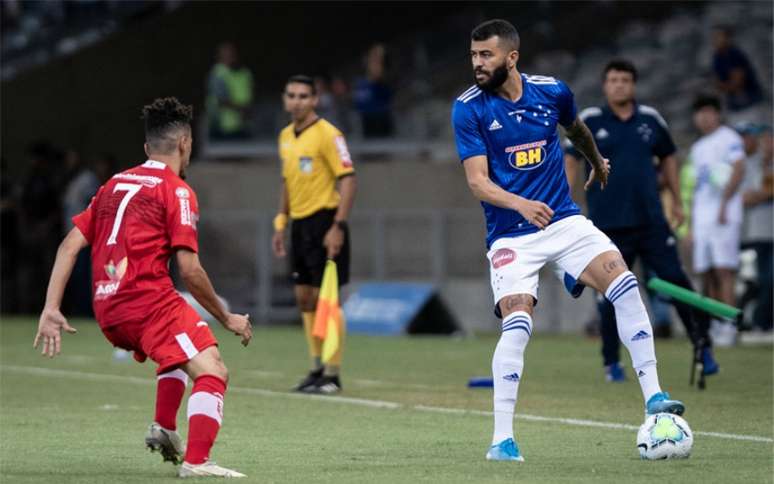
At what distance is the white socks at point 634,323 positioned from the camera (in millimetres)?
8734

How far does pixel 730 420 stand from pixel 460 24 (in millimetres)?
15592

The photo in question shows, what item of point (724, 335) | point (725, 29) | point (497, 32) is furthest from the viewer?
point (725, 29)

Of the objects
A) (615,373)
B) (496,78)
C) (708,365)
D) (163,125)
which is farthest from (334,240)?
(163,125)

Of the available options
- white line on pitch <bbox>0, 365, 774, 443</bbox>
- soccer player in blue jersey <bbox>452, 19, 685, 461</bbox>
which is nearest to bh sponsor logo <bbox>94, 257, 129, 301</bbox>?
soccer player in blue jersey <bbox>452, 19, 685, 461</bbox>

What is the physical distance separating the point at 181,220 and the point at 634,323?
277 centimetres

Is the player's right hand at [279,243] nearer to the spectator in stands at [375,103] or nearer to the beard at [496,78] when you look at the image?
the beard at [496,78]

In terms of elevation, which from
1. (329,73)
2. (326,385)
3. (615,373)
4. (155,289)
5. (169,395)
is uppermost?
(329,73)

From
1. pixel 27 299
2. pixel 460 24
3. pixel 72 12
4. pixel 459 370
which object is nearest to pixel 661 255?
pixel 459 370

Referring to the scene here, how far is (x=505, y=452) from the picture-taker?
27.0ft

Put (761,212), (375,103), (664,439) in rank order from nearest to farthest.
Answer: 1. (664,439)
2. (761,212)
3. (375,103)

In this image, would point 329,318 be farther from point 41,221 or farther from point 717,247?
point 41,221

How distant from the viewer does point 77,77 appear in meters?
27.7

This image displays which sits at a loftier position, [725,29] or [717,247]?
[725,29]

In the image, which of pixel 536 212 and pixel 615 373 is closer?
pixel 536 212
